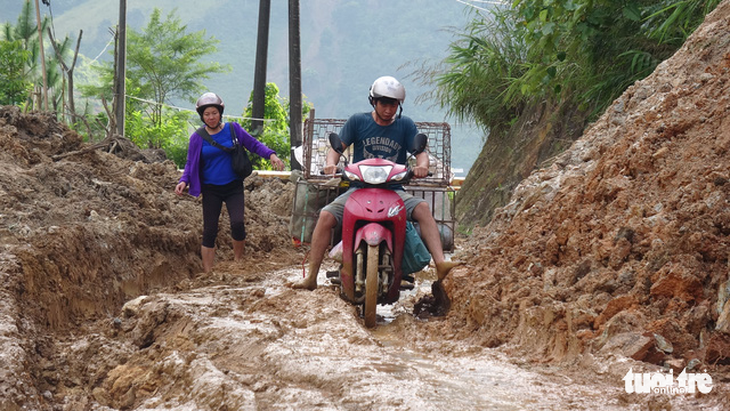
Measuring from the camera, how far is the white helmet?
6.17m

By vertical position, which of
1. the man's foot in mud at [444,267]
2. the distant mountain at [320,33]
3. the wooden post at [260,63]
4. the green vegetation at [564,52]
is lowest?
the man's foot in mud at [444,267]

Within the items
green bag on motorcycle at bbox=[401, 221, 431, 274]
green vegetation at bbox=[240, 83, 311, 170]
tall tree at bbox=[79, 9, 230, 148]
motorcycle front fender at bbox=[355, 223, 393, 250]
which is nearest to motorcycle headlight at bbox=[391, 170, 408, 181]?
motorcycle front fender at bbox=[355, 223, 393, 250]

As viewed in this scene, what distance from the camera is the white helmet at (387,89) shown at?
20.2 feet

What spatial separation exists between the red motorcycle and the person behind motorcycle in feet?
0.82

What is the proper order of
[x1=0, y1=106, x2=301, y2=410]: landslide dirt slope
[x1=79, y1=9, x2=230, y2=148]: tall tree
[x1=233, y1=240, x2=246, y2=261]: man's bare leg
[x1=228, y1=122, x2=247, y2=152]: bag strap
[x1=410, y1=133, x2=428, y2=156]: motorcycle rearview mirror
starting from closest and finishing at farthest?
[x1=0, y1=106, x2=301, y2=410]: landslide dirt slope → [x1=410, y1=133, x2=428, y2=156]: motorcycle rearview mirror → [x1=228, y1=122, x2=247, y2=152]: bag strap → [x1=233, y1=240, x2=246, y2=261]: man's bare leg → [x1=79, y1=9, x2=230, y2=148]: tall tree

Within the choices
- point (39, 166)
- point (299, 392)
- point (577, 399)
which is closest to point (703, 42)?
point (577, 399)

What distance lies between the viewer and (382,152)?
21.3 ft

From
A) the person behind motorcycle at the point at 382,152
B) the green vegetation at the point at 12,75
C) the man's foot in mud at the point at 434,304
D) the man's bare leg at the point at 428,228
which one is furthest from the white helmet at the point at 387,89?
the green vegetation at the point at 12,75

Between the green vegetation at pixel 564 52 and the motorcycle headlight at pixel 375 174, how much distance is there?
2478 mm

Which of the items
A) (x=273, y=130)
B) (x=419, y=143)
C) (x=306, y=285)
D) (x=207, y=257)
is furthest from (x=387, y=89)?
(x=273, y=130)

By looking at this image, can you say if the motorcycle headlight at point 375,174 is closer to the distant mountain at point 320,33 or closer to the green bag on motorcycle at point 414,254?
the green bag on motorcycle at point 414,254

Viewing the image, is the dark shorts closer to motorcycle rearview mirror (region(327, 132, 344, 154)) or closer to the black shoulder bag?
the black shoulder bag

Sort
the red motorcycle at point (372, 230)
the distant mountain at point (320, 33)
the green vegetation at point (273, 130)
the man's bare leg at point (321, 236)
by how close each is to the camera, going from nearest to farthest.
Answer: the red motorcycle at point (372, 230), the man's bare leg at point (321, 236), the green vegetation at point (273, 130), the distant mountain at point (320, 33)

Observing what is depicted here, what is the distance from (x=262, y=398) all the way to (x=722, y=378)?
205cm
